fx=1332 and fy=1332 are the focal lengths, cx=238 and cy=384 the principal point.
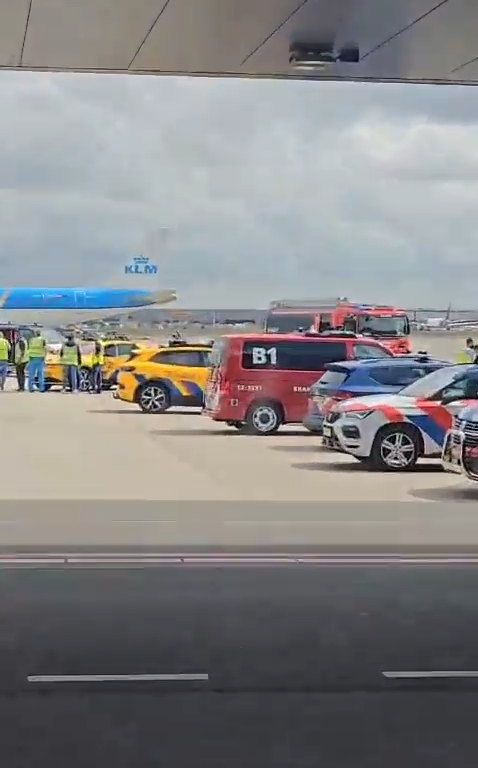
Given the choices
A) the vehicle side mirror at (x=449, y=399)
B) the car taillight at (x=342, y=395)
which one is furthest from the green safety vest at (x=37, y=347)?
the vehicle side mirror at (x=449, y=399)

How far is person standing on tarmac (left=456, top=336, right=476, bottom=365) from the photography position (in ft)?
80.8

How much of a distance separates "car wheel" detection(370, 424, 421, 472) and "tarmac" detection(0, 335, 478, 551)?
0.20 m

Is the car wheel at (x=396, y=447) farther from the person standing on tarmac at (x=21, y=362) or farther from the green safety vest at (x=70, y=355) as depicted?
the person standing on tarmac at (x=21, y=362)

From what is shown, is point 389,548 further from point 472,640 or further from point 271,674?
point 271,674

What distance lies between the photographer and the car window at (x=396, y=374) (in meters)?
20.4

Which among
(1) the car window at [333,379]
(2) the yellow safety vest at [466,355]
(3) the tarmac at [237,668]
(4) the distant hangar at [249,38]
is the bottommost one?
(3) the tarmac at [237,668]

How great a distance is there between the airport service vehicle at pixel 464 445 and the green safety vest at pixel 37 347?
18.6 metres

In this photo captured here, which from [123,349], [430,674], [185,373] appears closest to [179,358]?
[185,373]

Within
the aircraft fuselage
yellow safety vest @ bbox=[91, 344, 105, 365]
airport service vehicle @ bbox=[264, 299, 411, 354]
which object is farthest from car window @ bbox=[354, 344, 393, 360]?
yellow safety vest @ bbox=[91, 344, 105, 365]

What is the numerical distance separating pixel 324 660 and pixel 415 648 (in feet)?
2.17

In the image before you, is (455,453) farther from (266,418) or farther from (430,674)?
(430,674)

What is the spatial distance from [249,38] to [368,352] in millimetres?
13449

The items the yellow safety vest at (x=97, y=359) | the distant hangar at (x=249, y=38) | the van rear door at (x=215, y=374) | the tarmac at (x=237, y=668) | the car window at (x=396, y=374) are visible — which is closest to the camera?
the tarmac at (x=237, y=668)

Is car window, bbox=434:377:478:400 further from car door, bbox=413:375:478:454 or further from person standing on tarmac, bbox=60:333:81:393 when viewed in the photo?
person standing on tarmac, bbox=60:333:81:393
